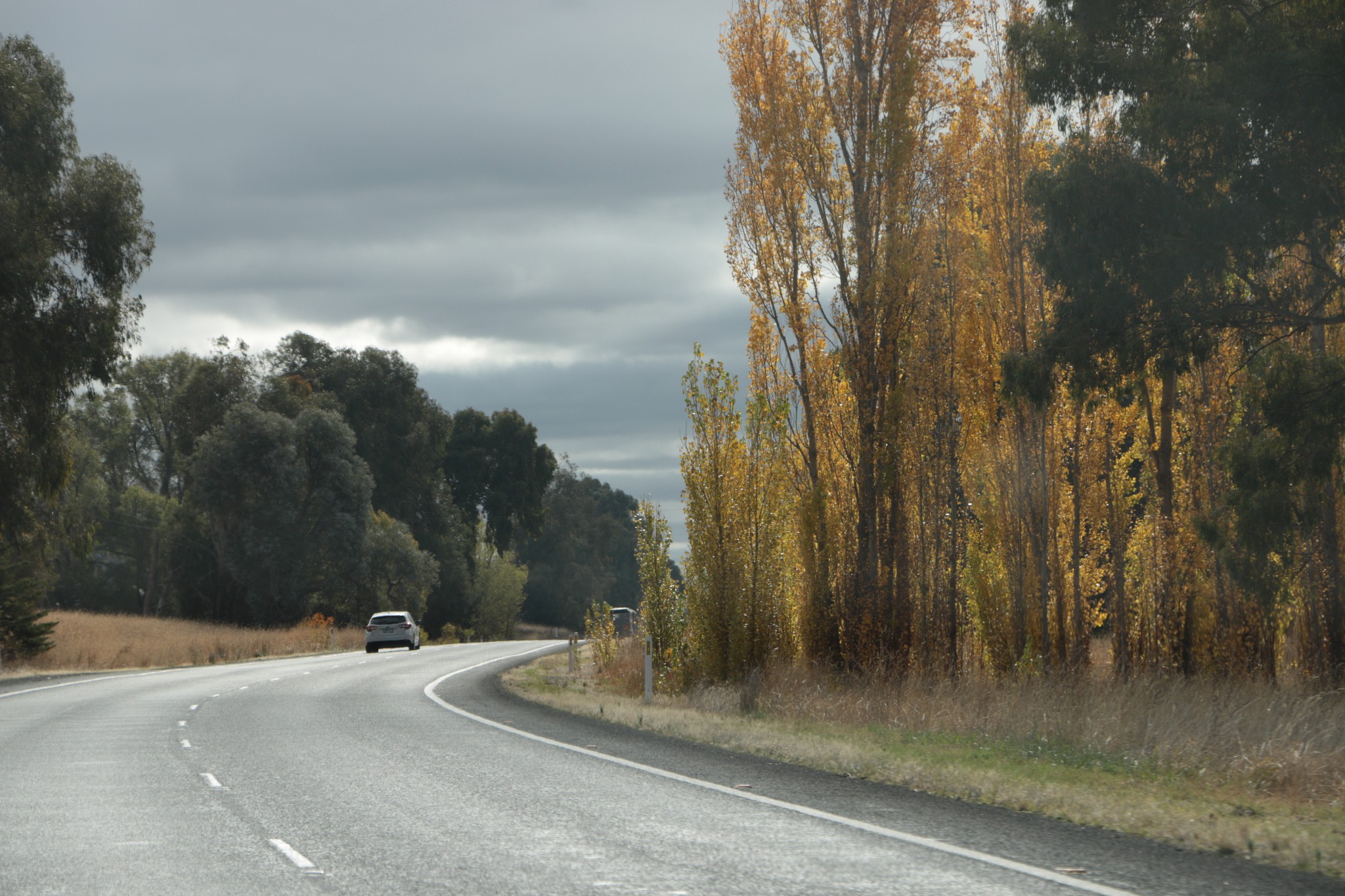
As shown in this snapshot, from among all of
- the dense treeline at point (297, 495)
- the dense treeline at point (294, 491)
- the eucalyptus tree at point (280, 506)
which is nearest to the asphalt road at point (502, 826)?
the dense treeline at point (297, 495)

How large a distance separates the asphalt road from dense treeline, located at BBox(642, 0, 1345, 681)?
25.0 feet

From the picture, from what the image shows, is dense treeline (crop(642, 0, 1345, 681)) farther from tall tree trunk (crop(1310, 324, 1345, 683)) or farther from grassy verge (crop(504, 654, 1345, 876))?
grassy verge (crop(504, 654, 1345, 876))

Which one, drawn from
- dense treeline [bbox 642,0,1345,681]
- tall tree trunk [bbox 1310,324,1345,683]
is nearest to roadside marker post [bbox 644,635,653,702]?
dense treeline [bbox 642,0,1345,681]

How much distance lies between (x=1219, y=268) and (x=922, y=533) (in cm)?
835

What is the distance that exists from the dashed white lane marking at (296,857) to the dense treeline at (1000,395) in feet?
44.2

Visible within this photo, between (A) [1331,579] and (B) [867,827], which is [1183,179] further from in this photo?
(B) [867,827]

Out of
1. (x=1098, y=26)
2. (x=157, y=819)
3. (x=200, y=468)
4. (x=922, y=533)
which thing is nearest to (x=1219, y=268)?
(x=1098, y=26)

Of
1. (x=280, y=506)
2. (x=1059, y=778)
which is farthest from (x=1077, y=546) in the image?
(x=280, y=506)

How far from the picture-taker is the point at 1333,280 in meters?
17.7

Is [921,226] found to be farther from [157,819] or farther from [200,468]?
[200,468]

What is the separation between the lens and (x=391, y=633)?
48.6 metres

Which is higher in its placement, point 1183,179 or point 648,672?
point 1183,179

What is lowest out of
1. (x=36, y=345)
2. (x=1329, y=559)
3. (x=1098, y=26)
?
(x=1329, y=559)

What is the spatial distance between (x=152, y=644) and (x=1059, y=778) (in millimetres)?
38082
